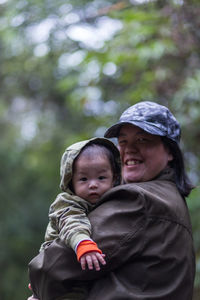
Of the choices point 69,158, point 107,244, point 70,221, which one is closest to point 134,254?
point 107,244

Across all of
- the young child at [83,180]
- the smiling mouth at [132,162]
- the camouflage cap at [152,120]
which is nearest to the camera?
the young child at [83,180]

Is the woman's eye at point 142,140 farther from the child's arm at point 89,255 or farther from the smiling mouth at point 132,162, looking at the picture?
the child's arm at point 89,255

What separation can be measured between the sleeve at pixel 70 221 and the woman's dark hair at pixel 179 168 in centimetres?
60

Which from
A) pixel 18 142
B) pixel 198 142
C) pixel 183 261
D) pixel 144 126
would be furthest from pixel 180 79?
pixel 18 142

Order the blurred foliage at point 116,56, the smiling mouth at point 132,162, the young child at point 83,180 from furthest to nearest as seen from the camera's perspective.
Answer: the blurred foliage at point 116,56 → the smiling mouth at point 132,162 → the young child at point 83,180

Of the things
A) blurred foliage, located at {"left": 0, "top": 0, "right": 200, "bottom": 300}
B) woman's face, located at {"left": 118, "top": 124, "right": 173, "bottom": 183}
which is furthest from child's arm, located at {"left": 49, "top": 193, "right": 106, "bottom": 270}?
blurred foliage, located at {"left": 0, "top": 0, "right": 200, "bottom": 300}

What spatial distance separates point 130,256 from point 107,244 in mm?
128

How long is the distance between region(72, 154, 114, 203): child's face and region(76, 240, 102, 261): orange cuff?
41 centimetres

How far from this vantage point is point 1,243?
15.1 m

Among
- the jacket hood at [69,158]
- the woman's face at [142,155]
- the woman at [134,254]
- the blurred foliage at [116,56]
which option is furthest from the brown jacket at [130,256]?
the blurred foliage at [116,56]

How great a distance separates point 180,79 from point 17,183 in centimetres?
1124

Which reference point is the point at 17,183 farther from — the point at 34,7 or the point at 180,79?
the point at 180,79

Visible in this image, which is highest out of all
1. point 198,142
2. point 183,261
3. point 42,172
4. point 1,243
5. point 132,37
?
point 132,37

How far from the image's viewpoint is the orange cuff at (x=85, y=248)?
2.39 metres
